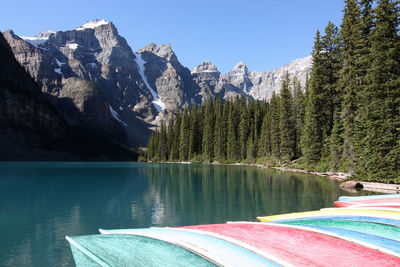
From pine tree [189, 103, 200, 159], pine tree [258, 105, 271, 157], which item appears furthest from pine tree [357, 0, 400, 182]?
pine tree [189, 103, 200, 159]

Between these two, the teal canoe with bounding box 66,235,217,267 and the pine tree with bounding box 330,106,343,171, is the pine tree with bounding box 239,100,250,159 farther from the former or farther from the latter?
the teal canoe with bounding box 66,235,217,267

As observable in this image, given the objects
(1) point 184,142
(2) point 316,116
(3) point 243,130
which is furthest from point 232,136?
(2) point 316,116

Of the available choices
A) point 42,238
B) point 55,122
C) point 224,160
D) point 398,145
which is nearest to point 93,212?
point 42,238

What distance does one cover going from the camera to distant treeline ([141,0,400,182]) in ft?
65.5

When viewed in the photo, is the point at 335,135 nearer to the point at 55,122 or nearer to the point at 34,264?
the point at 34,264

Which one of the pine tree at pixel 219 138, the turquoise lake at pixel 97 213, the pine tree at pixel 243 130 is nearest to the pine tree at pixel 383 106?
the turquoise lake at pixel 97 213

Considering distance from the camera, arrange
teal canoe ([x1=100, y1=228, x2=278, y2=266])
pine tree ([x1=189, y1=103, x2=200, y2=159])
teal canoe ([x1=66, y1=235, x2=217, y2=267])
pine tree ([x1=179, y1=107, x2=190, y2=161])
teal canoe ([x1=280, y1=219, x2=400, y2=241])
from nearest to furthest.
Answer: teal canoe ([x1=100, y1=228, x2=278, y2=266]) → teal canoe ([x1=66, y1=235, x2=217, y2=267]) → teal canoe ([x1=280, y1=219, x2=400, y2=241]) → pine tree ([x1=189, y1=103, x2=200, y2=159]) → pine tree ([x1=179, y1=107, x2=190, y2=161])

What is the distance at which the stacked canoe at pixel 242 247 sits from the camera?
10.7ft

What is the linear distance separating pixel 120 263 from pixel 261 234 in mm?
2137

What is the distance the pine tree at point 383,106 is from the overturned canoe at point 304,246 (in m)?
17.9

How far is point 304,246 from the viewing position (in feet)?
12.3

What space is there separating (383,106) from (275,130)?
39029 millimetres

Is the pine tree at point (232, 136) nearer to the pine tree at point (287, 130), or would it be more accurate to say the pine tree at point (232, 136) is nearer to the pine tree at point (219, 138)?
the pine tree at point (219, 138)

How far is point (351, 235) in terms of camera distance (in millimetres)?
4473
